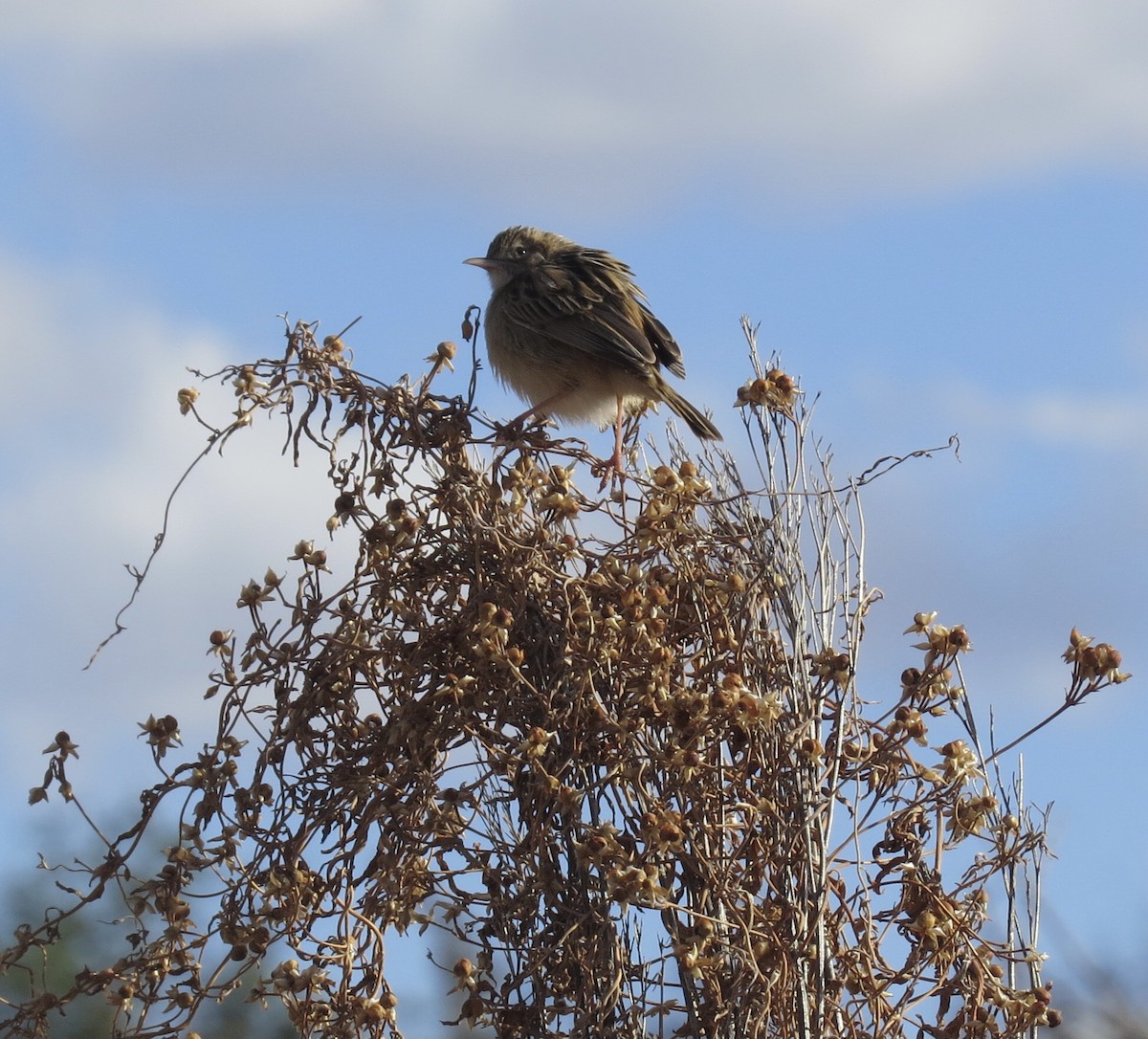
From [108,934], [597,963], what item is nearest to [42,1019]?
[597,963]

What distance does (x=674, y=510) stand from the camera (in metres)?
3.11

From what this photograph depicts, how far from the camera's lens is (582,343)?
465cm

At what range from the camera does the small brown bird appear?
4.56 metres

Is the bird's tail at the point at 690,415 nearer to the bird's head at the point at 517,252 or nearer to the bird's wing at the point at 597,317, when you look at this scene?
the bird's wing at the point at 597,317

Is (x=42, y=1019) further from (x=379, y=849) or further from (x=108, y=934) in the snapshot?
(x=108, y=934)

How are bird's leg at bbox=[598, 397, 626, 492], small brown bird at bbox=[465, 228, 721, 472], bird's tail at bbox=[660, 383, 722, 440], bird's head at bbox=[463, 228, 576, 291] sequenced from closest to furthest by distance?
bird's leg at bbox=[598, 397, 626, 492] < bird's tail at bbox=[660, 383, 722, 440] < small brown bird at bbox=[465, 228, 721, 472] < bird's head at bbox=[463, 228, 576, 291]

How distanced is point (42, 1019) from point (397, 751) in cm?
88

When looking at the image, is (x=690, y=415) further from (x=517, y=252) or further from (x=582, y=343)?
(x=517, y=252)

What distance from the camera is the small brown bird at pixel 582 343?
179 inches

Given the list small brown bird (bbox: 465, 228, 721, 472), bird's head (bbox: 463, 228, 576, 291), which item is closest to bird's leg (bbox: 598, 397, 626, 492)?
small brown bird (bbox: 465, 228, 721, 472)

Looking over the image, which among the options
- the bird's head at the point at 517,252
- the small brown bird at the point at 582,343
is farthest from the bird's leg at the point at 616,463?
the bird's head at the point at 517,252

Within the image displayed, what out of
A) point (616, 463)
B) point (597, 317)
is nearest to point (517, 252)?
point (597, 317)

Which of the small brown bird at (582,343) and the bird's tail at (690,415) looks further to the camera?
the small brown bird at (582,343)

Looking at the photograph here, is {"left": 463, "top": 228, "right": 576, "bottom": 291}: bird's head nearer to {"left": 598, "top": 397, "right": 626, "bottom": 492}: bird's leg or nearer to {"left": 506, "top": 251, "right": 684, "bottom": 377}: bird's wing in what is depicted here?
{"left": 506, "top": 251, "right": 684, "bottom": 377}: bird's wing
